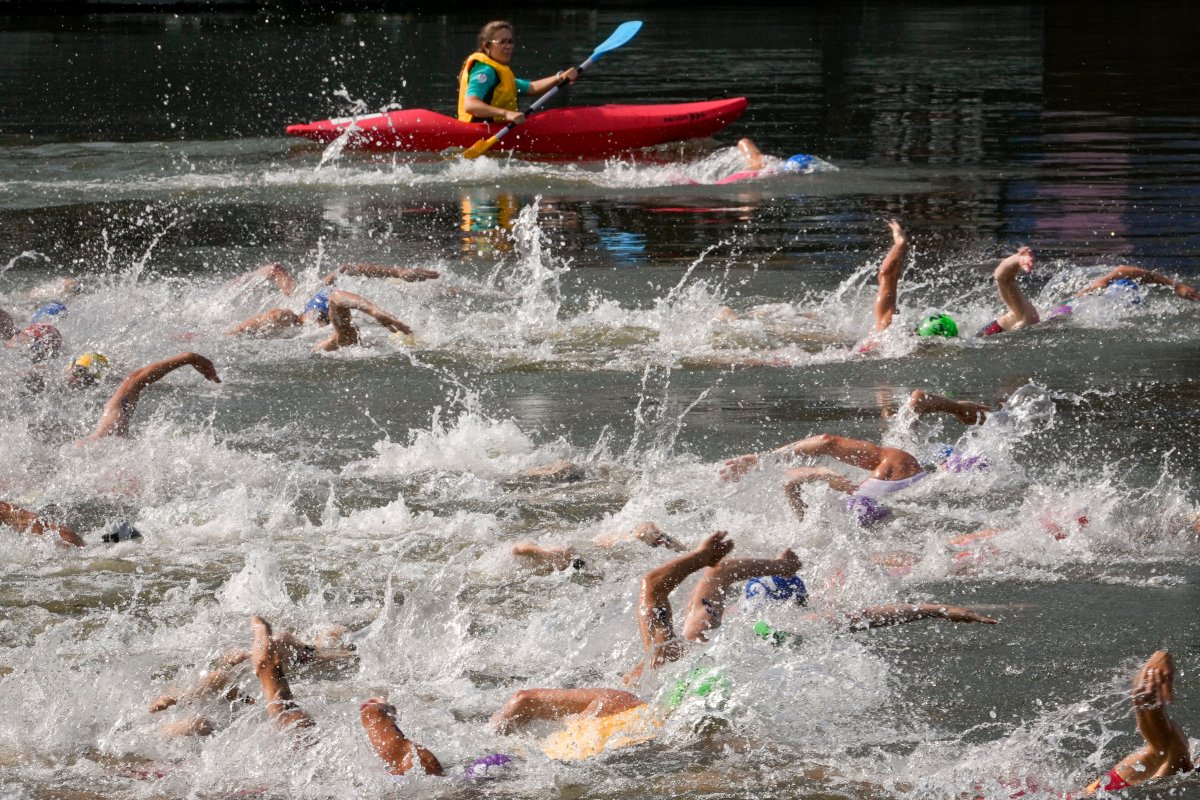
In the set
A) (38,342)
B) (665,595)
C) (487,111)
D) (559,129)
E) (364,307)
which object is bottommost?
(665,595)

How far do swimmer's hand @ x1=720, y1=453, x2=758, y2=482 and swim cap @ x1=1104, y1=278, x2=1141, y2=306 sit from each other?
3790 mm

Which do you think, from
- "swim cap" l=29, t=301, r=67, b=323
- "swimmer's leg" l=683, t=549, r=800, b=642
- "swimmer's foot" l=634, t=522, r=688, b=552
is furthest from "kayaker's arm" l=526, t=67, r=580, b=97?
"swimmer's leg" l=683, t=549, r=800, b=642

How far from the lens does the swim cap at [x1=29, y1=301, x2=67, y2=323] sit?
978cm

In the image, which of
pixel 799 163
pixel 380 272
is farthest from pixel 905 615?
pixel 799 163

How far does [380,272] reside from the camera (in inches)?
410

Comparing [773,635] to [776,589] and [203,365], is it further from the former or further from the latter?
[203,365]

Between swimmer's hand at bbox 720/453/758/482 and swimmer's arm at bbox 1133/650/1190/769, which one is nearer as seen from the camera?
swimmer's arm at bbox 1133/650/1190/769

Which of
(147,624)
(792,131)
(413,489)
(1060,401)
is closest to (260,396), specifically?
(413,489)

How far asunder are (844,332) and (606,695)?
5.15 metres

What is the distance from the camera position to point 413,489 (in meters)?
7.15

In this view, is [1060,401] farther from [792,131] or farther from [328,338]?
[792,131]


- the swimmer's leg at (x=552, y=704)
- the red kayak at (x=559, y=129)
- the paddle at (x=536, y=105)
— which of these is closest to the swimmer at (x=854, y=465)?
the swimmer's leg at (x=552, y=704)

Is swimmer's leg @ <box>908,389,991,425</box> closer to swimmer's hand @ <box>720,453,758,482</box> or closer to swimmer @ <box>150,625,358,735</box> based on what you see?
swimmer's hand @ <box>720,453,758,482</box>

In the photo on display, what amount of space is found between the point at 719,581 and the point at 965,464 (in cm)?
188
